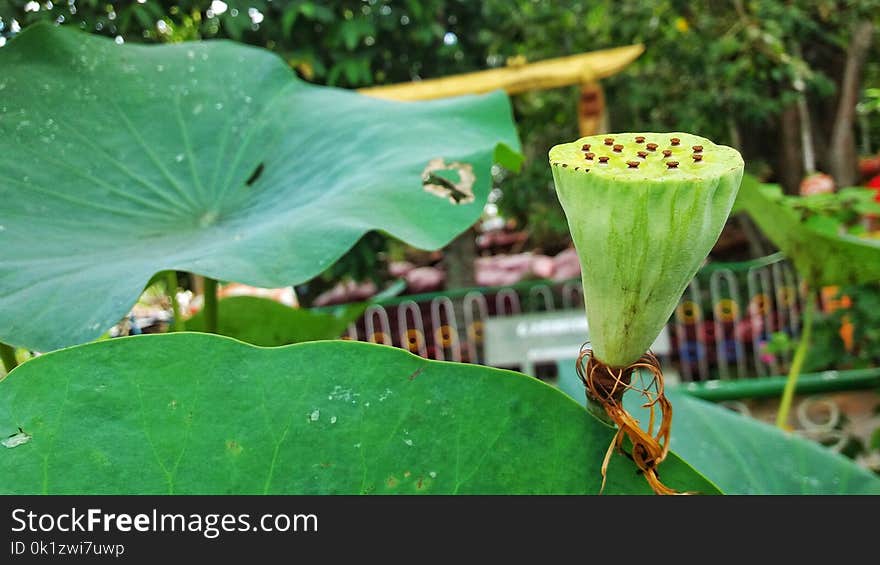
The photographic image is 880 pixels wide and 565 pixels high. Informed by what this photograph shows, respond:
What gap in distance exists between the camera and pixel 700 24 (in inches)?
115

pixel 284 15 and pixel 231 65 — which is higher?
pixel 284 15

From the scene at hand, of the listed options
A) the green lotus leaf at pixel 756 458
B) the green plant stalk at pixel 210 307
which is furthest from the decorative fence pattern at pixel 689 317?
the green plant stalk at pixel 210 307

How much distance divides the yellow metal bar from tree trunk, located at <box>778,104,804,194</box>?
981 mm

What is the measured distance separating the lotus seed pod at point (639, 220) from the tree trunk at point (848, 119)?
3.24 meters

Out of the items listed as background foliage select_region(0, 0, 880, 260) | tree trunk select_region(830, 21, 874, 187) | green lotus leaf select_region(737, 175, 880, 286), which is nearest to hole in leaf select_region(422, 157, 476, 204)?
green lotus leaf select_region(737, 175, 880, 286)

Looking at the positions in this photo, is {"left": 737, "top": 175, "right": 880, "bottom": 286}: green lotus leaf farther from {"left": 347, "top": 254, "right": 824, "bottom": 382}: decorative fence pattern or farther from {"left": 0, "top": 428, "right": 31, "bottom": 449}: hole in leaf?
{"left": 347, "top": 254, "right": 824, "bottom": 382}: decorative fence pattern

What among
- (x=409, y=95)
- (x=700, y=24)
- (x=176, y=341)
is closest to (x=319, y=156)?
(x=176, y=341)

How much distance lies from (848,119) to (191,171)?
3185 millimetres

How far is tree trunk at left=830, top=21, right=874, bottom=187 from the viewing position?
3002 mm

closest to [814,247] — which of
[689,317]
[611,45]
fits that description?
[689,317]

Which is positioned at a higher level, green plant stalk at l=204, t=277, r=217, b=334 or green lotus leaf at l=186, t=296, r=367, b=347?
green plant stalk at l=204, t=277, r=217, b=334

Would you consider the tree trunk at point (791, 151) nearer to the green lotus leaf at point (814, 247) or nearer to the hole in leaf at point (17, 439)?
the green lotus leaf at point (814, 247)
